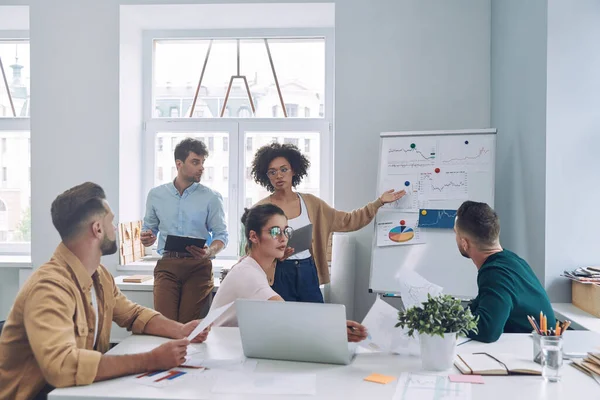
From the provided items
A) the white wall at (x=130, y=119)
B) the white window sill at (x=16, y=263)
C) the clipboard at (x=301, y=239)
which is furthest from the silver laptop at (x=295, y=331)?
the white window sill at (x=16, y=263)

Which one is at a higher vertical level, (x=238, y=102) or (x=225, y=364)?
(x=238, y=102)

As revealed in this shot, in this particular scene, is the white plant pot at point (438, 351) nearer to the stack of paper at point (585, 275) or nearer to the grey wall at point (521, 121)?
the stack of paper at point (585, 275)

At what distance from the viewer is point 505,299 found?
2.14 metres

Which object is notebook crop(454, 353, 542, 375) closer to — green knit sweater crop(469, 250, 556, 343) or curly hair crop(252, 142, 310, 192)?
green knit sweater crop(469, 250, 556, 343)

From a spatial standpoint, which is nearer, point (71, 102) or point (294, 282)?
point (294, 282)

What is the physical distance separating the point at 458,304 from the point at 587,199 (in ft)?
5.27

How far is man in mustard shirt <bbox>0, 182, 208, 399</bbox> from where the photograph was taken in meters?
1.68

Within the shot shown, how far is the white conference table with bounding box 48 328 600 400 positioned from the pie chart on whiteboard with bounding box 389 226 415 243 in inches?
65.0

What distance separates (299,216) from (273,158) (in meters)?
0.36

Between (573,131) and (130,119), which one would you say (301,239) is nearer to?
(573,131)

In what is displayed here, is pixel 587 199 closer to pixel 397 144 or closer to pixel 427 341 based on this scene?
pixel 397 144

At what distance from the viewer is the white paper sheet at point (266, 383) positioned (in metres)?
1.66

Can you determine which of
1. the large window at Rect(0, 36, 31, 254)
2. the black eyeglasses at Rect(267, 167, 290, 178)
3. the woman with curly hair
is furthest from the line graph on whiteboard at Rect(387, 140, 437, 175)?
the large window at Rect(0, 36, 31, 254)

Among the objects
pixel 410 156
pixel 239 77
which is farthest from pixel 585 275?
pixel 239 77
